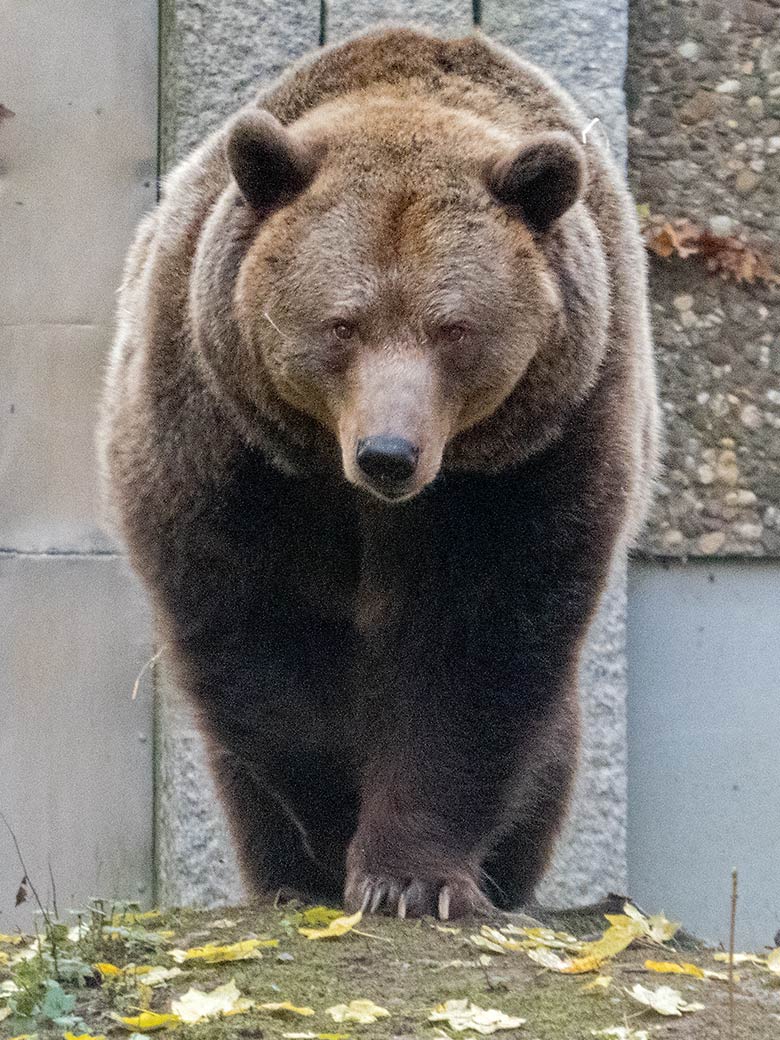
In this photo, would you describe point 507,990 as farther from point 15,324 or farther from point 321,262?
point 15,324

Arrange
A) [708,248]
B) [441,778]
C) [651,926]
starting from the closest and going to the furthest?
[651,926] → [441,778] → [708,248]

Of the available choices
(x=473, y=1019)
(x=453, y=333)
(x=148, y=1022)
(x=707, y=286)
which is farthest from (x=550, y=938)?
(x=707, y=286)

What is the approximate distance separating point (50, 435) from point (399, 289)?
14.0ft

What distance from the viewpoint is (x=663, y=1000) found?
130 inches

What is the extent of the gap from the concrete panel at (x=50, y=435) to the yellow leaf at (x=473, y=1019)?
5.00m

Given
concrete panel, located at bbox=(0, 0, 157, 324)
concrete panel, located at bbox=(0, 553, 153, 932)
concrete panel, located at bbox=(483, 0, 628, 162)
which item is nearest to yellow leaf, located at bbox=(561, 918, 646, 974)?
concrete panel, located at bbox=(0, 553, 153, 932)

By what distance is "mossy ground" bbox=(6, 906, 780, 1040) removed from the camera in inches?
124

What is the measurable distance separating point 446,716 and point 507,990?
1.33 metres

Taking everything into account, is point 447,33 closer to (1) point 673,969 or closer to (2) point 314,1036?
(1) point 673,969

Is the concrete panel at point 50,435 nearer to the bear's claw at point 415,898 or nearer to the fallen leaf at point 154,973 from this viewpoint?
the bear's claw at point 415,898

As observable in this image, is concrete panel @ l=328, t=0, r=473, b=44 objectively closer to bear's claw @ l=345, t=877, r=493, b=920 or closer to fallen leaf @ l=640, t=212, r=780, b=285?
fallen leaf @ l=640, t=212, r=780, b=285

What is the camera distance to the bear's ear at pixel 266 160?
13.8 ft

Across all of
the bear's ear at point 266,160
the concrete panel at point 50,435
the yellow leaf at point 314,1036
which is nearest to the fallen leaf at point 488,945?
the yellow leaf at point 314,1036

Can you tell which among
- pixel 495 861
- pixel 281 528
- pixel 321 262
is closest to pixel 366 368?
pixel 321 262
